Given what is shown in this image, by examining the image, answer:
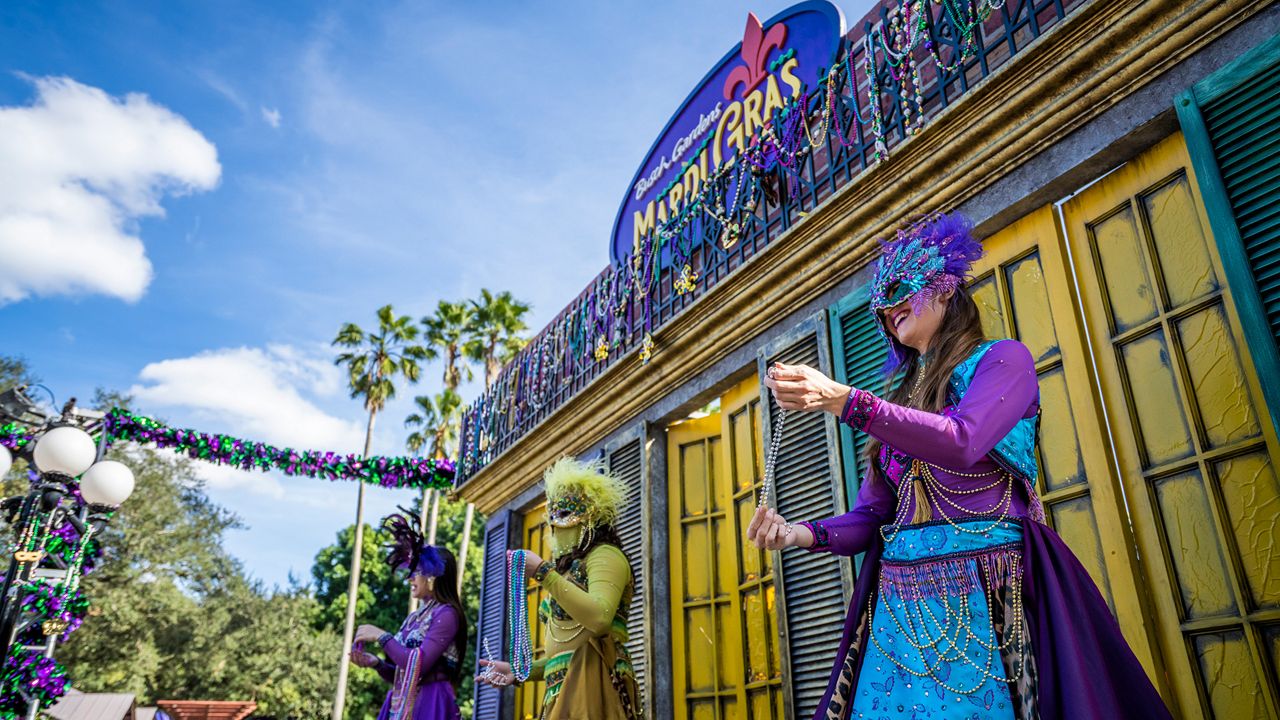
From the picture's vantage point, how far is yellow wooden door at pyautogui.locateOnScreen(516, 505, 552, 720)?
25.0 feet

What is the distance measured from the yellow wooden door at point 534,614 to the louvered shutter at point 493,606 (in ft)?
0.69

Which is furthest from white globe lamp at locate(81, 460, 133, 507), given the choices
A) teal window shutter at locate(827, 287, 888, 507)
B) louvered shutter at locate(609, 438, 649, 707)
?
teal window shutter at locate(827, 287, 888, 507)

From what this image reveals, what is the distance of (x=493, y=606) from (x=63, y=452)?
432cm

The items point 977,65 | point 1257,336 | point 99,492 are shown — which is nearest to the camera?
point 1257,336

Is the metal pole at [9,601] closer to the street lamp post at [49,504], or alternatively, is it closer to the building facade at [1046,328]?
the street lamp post at [49,504]

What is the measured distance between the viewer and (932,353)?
219cm

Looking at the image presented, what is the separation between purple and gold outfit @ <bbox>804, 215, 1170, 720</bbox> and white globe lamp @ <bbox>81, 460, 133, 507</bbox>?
632 cm

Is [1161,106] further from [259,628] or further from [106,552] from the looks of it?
[259,628]

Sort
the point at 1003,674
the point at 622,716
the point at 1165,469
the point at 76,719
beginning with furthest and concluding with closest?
the point at 76,719 → the point at 622,716 → the point at 1165,469 → the point at 1003,674

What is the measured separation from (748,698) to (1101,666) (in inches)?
159

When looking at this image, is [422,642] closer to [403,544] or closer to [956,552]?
[403,544]

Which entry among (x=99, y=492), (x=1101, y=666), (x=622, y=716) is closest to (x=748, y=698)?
(x=622, y=716)

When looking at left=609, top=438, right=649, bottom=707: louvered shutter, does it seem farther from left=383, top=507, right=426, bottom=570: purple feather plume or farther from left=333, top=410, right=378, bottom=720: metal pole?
left=333, top=410, right=378, bottom=720: metal pole

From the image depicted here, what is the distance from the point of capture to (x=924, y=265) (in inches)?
87.5
